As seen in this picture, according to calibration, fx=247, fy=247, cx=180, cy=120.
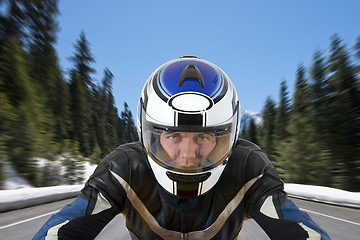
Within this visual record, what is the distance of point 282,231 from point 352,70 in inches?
879

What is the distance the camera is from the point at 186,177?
5.78 ft

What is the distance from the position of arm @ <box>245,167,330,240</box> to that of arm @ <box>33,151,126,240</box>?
98 centimetres

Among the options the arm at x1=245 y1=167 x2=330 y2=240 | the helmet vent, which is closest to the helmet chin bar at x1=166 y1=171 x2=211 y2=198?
the arm at x1=245 y1=167 x2=330 y2=240

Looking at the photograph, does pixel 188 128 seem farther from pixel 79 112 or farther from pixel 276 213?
pixel 79 112

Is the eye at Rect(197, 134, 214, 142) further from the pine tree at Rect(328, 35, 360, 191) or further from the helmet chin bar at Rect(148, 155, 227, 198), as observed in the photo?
the pine tree at Rect(328, 35, 360, 191)

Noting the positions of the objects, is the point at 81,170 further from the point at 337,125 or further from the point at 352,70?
the point at 352,70

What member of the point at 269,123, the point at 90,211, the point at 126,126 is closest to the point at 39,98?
the point at 90,211

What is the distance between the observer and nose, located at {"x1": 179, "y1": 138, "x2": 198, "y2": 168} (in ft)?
5.60

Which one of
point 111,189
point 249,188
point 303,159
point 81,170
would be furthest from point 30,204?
point 303,159

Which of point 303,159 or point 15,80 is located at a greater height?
point 15,80

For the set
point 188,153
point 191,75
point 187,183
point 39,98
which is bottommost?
point 187,183

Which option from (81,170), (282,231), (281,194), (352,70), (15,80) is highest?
(352,70)

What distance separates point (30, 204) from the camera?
598 centimetres

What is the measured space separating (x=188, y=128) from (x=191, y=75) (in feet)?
1.35
